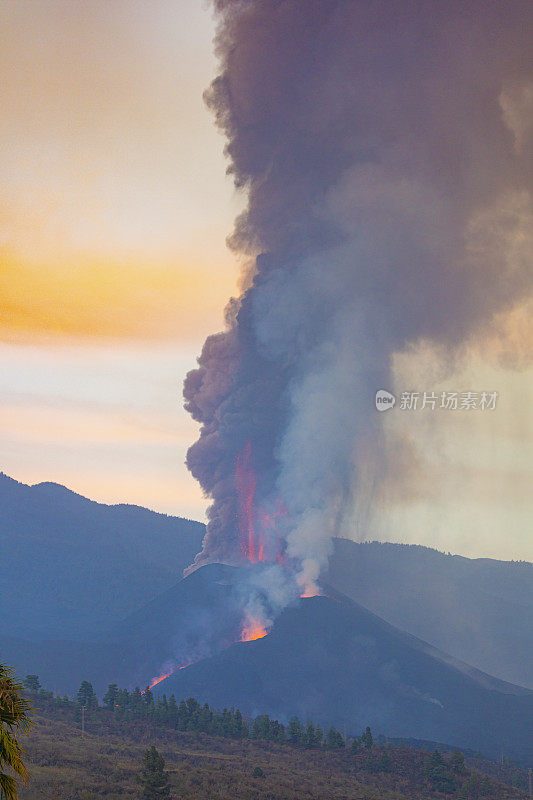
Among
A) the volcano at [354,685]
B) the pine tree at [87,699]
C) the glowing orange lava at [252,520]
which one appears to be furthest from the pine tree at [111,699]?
the glowing orange lava at [252,520]

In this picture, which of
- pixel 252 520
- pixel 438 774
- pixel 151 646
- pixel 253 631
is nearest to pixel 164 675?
pixel 151 646

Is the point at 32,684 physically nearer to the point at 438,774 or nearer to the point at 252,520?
the point at 438,774

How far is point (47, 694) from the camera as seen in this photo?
12700 cm

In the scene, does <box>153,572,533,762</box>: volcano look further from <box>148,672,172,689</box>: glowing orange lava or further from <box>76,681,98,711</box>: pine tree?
<box>76,681,98,711</box>: pine tree

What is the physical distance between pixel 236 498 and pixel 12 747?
6915 inches

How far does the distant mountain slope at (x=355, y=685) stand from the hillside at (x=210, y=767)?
31991 mm

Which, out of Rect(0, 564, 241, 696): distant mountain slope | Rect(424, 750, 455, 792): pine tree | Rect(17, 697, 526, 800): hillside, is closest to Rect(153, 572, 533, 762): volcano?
Rect(0, 564, 241, 696): distant mountain slope

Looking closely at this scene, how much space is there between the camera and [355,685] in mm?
167875

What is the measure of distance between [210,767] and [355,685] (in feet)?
273

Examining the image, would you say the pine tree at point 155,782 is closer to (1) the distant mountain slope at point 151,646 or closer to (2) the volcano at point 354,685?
(2) the volcano at point 354,685

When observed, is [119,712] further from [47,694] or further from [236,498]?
[236,498]

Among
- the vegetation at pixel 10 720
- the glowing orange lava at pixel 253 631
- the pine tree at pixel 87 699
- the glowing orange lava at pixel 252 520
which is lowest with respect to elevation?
the pine tree at pixel 87 699

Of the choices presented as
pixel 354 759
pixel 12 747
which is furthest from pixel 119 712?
pixel 12 747

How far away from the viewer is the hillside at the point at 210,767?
7506 centimetres
